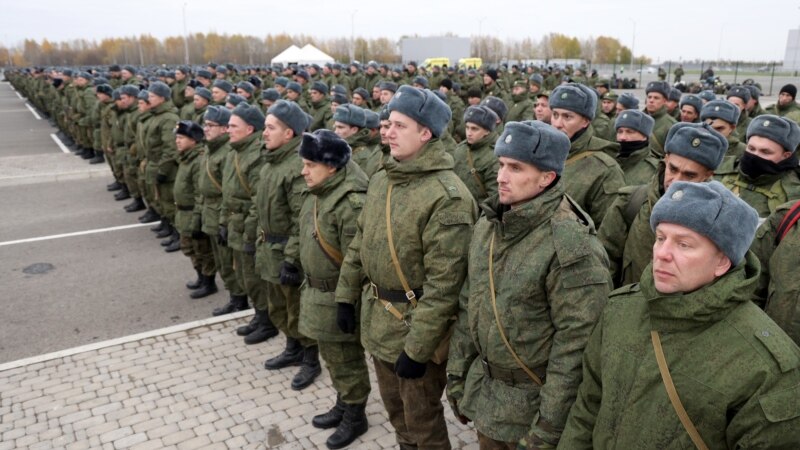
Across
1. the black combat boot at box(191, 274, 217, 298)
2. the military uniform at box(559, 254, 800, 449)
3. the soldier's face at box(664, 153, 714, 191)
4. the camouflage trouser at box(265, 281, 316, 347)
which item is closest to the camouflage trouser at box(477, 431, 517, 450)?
the military uniform at box(559, 254, 800, 449)

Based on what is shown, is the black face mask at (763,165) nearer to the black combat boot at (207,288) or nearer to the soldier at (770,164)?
the soldier at (770,164)

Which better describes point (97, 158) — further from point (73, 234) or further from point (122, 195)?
point (73, 234)

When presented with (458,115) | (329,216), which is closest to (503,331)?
(329,216)

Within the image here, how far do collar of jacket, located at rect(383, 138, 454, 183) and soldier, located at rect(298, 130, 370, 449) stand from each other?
33.3 inches

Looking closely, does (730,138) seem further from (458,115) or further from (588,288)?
(458,115)

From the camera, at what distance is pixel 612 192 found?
174 inches

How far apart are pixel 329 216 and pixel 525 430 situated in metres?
2.17

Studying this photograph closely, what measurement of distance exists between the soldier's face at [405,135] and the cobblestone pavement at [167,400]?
227 cm

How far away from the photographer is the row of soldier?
1.88 metres

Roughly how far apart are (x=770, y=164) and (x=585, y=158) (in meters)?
1.25

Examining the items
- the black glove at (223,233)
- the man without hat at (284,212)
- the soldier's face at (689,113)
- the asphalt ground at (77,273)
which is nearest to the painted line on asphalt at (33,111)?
the asphalt ground at (77,273)

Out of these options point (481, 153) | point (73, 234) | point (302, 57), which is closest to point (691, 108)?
point (481, 153)

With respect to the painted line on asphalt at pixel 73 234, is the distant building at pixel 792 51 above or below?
above

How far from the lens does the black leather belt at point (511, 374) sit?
2635mm
